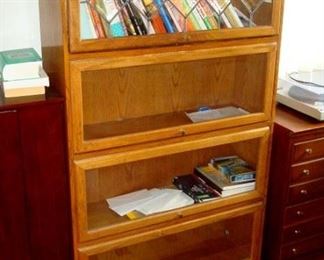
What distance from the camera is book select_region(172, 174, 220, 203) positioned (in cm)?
194

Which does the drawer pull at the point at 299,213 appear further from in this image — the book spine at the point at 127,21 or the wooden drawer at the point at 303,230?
the book spine at the point at 127,21

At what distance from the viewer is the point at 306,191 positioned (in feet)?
6.80

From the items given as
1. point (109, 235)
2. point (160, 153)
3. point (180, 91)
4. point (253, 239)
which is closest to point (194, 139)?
point (160, 153)

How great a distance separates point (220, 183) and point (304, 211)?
44cm

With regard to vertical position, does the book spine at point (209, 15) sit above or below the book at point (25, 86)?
above

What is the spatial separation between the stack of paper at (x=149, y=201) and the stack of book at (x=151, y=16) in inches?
27.5

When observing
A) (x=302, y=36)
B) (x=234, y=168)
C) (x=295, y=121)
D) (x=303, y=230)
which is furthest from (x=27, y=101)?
(x=302, y=36)

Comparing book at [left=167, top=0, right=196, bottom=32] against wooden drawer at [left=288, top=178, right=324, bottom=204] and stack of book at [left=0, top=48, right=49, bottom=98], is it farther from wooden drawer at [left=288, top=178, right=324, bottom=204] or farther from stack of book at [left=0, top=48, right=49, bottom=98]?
wooden drawer at [left=288, top=178, right=324, bottom=204]

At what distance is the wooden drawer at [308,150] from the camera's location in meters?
1.96

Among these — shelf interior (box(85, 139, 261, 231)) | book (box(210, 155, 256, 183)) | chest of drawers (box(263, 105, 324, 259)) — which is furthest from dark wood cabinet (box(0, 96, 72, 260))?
chest of drawers (box(263, 105, 324, 259))

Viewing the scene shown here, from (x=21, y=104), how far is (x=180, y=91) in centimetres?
73

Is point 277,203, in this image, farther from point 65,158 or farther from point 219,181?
point 65,158

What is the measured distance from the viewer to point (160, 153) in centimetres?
172

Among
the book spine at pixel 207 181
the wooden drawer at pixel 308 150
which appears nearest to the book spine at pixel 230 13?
the wooden drawer at pixel 308 150
